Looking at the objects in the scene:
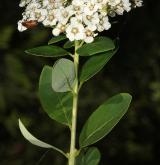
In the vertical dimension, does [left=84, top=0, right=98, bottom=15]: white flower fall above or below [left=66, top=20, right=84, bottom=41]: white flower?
above

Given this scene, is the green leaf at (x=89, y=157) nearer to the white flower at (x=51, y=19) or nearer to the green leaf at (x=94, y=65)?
the green leaf at (x=94, y=65)

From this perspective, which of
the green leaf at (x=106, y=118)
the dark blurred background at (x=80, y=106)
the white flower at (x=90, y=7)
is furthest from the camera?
the dark blurred background at (x=80, y=106)

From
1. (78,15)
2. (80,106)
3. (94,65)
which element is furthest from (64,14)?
(80,106)

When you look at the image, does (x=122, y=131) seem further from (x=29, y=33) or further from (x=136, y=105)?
(x=29, y=33)

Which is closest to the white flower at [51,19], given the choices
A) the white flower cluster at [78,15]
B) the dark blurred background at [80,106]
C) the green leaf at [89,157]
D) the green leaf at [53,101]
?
the white flower cluster at [78,15]

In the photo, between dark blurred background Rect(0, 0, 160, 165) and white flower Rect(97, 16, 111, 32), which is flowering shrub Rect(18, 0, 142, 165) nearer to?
white flower Rect(97, 16, 111, 32)

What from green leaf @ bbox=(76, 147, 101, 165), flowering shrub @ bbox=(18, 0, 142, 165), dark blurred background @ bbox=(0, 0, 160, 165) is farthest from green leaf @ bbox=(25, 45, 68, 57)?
dark blurred background @ bbox=(0, 0, 160, 165)
